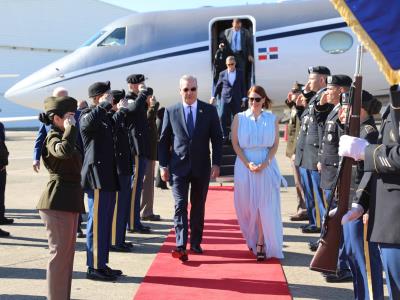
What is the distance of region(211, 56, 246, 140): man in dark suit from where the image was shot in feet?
43.7

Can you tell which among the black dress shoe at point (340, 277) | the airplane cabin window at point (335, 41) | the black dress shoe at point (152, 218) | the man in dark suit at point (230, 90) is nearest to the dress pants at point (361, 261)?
the black dress shoe at point (340, 277)

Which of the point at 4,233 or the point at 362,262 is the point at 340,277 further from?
the point at 4,233

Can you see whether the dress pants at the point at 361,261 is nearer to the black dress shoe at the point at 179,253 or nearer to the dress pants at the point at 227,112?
the black dress shoe at the point at 179,253

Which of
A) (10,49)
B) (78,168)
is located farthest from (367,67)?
(10,49)

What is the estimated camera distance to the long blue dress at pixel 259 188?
23.1 ft

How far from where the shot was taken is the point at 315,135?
7.65 m

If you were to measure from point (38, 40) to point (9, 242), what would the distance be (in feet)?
114

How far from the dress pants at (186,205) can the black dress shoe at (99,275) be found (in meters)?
0.93

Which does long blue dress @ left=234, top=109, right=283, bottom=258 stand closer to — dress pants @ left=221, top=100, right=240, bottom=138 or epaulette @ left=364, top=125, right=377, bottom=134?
epaulette @ left=364, top=125, right=377, bottom=134

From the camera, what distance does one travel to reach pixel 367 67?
53.9ft

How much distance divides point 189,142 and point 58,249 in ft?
8.08

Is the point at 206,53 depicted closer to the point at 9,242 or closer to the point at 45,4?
the point at 9,242

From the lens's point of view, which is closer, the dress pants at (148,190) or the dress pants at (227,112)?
the dress pants at (148,190)

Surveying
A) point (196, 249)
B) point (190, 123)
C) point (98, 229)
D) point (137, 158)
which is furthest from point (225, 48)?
Answer: point (98, 229)
